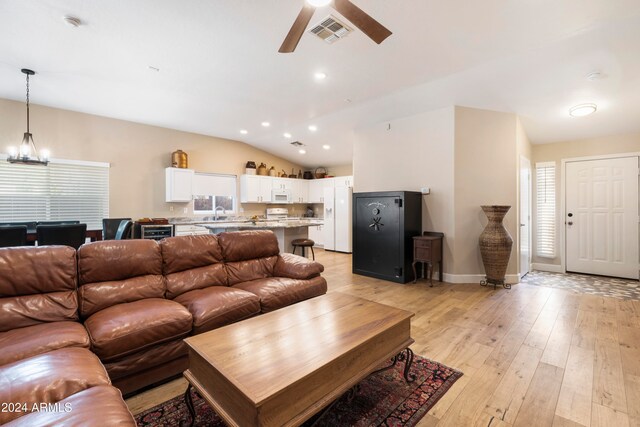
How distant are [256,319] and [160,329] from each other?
619 mm

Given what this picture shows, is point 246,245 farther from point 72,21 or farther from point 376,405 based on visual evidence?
point 72,21

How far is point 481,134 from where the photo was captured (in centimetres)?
436

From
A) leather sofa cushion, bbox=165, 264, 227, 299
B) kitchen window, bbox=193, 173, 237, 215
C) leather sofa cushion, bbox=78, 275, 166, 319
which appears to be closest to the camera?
leather sofa cushion, bbox=78, 275, 166, 319

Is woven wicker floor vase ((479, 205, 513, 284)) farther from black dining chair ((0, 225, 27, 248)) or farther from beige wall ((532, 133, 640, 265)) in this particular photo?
black dining chair ((0, 225, 27, 248))

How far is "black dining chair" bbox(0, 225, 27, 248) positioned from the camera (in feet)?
10.0

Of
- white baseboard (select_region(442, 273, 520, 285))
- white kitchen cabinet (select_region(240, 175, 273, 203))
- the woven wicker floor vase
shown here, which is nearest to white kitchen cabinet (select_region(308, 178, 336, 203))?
white kitchen cabinet (select_region(240, 175, 273, 203))

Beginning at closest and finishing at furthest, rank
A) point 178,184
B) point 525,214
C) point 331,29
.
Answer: point 331,29
point 525,214
point 178,184

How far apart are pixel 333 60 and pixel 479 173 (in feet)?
9.10

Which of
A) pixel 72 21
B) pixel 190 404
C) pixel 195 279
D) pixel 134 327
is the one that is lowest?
pixel 190 404

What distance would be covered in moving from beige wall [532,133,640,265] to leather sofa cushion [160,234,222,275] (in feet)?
19.0

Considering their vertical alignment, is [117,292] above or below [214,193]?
below

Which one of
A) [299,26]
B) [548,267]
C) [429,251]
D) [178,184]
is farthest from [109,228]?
[548,267]

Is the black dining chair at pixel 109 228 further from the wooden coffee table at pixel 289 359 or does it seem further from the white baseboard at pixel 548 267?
the white baseboard at pixel 548 267

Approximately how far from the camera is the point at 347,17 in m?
1.98
